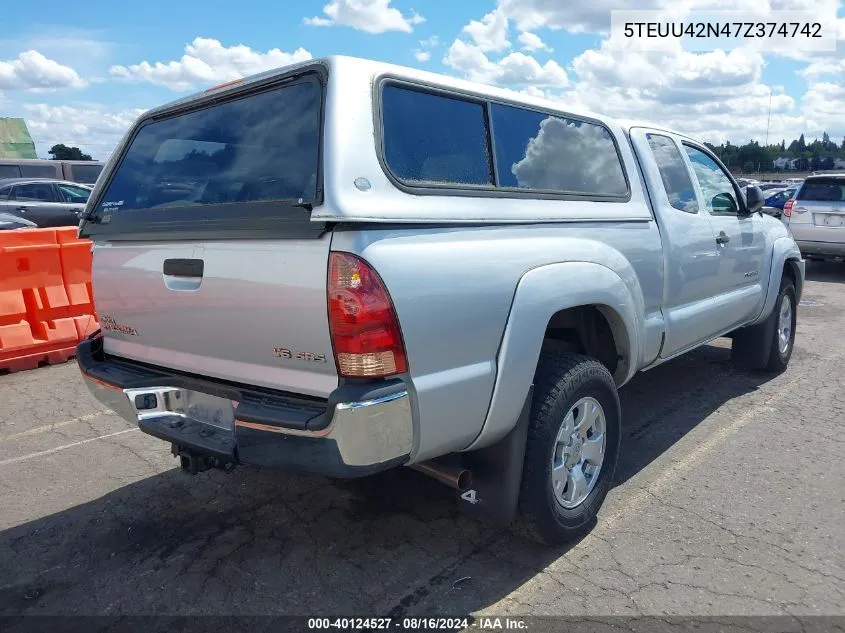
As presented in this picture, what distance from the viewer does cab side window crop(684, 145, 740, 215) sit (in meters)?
4.66

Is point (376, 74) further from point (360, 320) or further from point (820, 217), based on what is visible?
point (820, 217)

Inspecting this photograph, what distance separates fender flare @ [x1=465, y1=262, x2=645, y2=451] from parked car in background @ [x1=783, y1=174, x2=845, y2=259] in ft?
33.6

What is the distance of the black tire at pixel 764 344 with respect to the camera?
5668 mm

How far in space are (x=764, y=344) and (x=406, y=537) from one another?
3.87 metres

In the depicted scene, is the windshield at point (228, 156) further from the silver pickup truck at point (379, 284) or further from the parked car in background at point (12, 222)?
the parked car in background at point (12, 222)

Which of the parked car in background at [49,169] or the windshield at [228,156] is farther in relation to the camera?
the parked car in background at [49,169]

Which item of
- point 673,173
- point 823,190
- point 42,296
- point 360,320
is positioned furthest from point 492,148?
point 823,190

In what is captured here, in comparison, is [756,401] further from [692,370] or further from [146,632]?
[146,632]

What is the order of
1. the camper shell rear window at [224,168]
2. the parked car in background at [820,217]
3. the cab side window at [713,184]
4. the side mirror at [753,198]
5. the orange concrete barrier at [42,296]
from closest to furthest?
the camper shell rear window at [224,168]
the cab side window at [713,184]
the side mirror at [753,198]
the orange concrete barrier at [42,296]
the parked car in background at [820,217]

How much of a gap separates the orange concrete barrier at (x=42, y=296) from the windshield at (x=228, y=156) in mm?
3521

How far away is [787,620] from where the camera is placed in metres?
2.64

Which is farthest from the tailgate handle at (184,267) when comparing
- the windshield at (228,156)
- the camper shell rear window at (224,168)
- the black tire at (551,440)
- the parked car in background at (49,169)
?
the parked car in background at (49,169)

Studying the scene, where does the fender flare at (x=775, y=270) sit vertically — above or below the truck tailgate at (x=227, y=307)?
below

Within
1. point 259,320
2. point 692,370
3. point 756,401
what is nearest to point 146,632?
point 259,320
